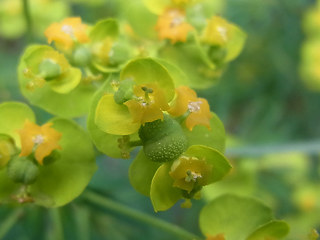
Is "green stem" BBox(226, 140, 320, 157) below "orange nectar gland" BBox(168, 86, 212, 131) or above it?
below

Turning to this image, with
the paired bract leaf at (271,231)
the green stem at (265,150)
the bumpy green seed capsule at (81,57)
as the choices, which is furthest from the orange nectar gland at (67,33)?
the green stem at (265,150)

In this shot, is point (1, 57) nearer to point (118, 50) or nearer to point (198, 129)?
point (118, 50)

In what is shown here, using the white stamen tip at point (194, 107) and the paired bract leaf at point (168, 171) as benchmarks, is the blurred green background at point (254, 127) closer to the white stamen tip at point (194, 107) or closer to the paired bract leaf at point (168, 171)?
the paired bract leaf at point (168, 171)

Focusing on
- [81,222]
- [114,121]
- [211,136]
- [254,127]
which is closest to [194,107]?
[211,136]

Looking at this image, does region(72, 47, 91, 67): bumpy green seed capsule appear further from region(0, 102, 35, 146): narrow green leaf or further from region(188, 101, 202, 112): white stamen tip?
region(188, 101, 202, 112): white stamen tip

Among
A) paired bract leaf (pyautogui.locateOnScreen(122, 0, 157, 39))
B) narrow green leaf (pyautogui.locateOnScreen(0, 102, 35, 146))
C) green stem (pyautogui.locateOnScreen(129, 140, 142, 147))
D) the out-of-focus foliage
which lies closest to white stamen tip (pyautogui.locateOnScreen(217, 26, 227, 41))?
paired bract leaf (pyautogui.locateOnScreen(122, 0, 157, 39))

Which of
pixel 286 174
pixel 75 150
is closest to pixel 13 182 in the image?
pixel 75 150
